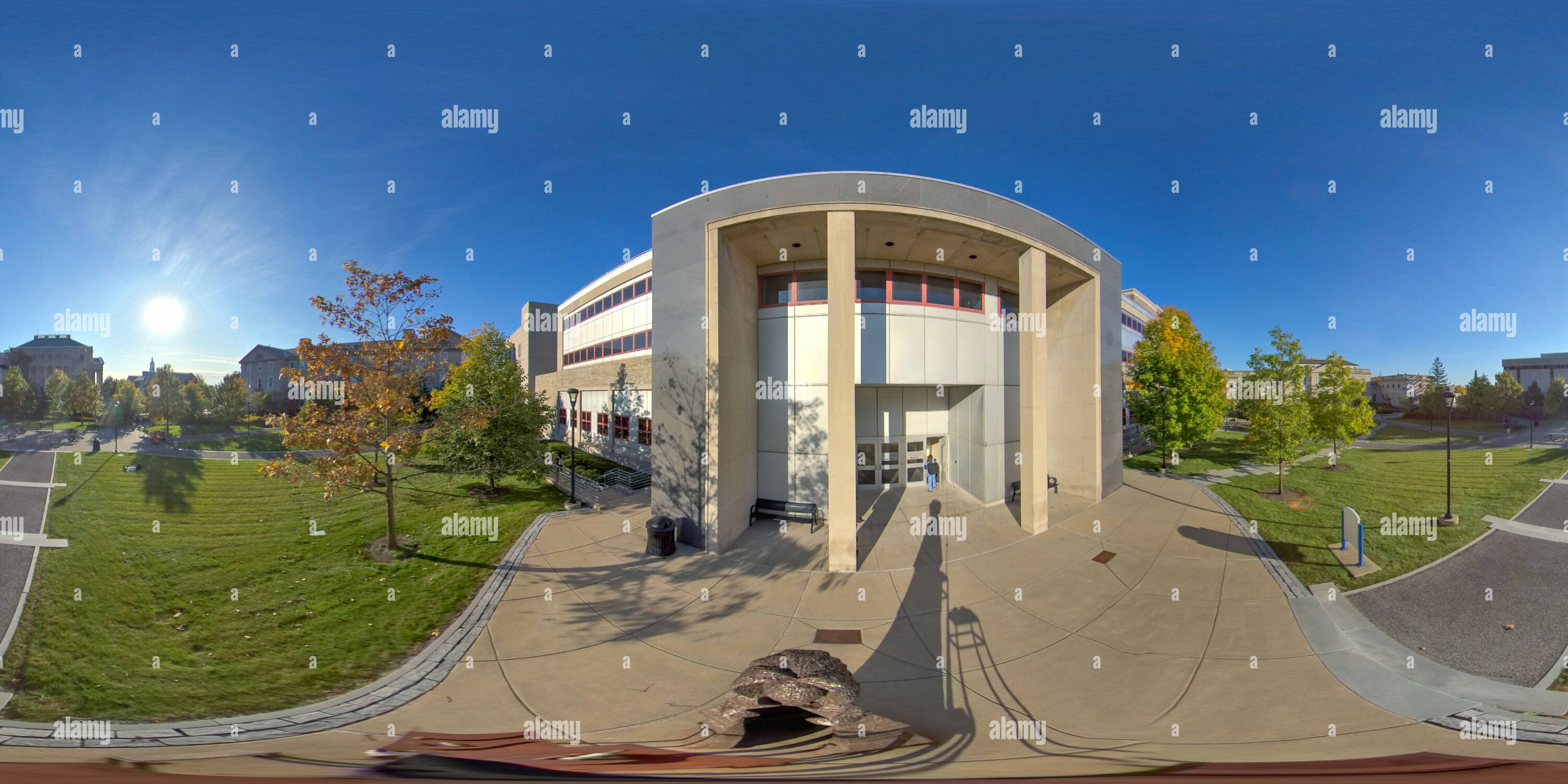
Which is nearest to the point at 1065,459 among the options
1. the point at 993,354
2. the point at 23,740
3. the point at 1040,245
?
the point at 993,354

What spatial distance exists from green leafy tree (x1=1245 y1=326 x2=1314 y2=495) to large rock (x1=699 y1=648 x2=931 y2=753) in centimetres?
1561

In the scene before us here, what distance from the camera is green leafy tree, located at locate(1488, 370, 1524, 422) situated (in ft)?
30.8

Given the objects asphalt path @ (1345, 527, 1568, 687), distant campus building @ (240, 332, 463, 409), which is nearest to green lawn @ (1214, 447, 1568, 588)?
asphalt path @ (1345, 527, 1568, 687)

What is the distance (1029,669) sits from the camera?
17.4ft

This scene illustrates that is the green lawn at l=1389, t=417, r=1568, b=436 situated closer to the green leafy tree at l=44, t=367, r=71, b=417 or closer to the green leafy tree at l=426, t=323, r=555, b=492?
the green leafy tree at l=426, t=323, r=555, b=492

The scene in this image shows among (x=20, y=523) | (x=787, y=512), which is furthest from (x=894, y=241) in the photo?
(x=20, y=523)

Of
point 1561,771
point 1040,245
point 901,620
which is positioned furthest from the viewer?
point 1040,245

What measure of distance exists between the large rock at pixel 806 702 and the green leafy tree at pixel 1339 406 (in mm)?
17373

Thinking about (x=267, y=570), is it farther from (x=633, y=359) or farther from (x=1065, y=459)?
(x=1065, y=459)

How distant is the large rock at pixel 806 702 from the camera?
3.50m

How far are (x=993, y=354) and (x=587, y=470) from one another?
46.4ft

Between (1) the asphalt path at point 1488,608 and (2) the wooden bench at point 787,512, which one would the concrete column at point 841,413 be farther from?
(1) the asphalt path at point 1488,608

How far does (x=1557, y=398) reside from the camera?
28.9ft

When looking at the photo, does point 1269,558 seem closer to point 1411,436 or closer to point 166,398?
point 1411,436
